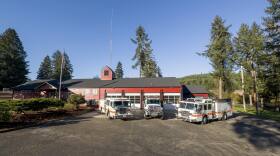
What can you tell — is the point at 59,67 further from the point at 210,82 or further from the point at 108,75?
the point at 210,82

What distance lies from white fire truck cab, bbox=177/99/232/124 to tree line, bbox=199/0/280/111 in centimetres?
1125

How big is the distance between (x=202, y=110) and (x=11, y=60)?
6851cm

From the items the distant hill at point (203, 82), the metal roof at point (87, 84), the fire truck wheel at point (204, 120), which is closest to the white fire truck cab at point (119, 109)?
the fire truck wheel at point (204, 120)

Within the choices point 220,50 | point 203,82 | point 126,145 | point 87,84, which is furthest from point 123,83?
point 203,82

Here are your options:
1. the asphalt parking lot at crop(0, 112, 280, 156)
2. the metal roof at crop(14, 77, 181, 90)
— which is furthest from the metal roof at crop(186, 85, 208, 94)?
the asphalt parking lot at crop(0, 112, 280, 156)

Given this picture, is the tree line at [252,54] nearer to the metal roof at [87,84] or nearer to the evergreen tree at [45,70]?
the metal roof at [87,84]

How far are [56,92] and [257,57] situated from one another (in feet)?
149

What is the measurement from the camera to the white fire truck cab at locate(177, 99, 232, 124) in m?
20.8

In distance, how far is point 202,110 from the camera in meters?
21.2

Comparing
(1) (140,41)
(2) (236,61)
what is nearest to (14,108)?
(2) (236,61)

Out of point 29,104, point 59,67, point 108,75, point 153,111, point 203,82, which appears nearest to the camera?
point 29,104

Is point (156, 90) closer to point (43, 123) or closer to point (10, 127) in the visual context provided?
point (43, 123)

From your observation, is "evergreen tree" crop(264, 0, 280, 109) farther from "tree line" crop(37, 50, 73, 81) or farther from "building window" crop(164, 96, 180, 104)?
"tree line" crop(37, 50, 73, 81)

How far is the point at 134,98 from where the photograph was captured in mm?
41406
